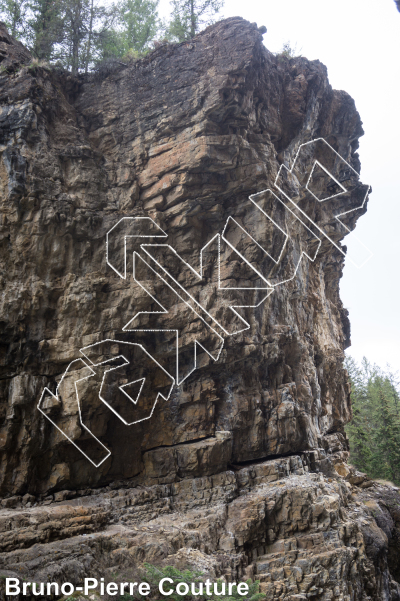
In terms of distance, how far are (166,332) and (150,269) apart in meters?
1.77

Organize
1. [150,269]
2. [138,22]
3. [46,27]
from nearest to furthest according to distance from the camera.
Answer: [150,269]
[46,27]
[138,22]

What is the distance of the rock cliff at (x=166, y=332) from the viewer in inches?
416

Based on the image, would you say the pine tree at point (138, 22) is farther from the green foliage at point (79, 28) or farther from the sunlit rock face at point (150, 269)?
the sunlit rock face at point (150, 269)

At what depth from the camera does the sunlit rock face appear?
11.3 meters

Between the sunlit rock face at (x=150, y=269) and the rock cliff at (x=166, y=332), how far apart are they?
2.0 inches

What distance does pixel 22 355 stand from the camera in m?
11.2

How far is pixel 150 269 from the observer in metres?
12.5

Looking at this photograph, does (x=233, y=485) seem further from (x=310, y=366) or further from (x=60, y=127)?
(x=60, y=127)

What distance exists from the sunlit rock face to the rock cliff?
0.17 feet

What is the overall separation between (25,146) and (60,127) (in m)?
1.56
